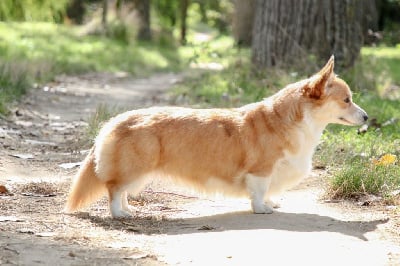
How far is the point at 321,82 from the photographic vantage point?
18.7ft

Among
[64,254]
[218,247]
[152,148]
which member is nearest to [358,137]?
[152,148]

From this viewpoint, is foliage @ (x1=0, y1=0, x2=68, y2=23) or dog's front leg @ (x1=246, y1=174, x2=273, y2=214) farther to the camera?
foliage @ (x1=0, y1=0, x2=68, y2=23)

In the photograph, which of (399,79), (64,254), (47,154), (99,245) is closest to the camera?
(64,254)

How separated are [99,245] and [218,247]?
0.74m

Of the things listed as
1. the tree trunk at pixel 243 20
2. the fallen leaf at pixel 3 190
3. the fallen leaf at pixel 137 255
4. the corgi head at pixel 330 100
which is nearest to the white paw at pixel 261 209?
the corgi head at pixel 330 100

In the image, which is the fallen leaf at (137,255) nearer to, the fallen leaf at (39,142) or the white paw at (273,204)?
the white paw at (273,204)

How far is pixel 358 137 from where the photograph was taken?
26.3 feet

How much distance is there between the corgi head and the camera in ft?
18.8

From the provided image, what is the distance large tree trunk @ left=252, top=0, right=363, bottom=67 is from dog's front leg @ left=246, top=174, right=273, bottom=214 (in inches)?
220

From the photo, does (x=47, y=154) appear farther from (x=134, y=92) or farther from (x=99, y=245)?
(x=134, y=92)

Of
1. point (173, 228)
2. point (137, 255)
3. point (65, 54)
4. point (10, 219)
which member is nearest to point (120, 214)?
point (173, 228)

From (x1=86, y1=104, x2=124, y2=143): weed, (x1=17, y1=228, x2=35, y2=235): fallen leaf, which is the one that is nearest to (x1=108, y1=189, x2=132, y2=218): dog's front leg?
(x1=17, y1=228, x2=35, y2=235): fallen leaf

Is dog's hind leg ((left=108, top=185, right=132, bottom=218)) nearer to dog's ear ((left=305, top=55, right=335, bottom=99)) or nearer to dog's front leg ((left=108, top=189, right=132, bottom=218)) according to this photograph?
dog's front leg ((left=108, top=189, right=132, bottom=218))

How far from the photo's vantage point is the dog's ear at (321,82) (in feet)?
18.6
